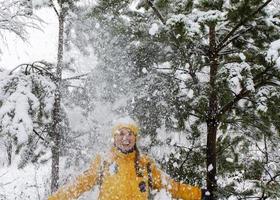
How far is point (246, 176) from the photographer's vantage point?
18.8 ft

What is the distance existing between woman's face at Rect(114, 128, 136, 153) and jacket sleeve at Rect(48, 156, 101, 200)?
0.90 ft

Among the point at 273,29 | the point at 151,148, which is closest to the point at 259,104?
the point at 273,29

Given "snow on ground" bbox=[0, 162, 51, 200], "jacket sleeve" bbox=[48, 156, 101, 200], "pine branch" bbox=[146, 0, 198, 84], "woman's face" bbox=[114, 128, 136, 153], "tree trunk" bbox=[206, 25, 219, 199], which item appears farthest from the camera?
"snow on ground" bbox=[0, 162, 51, 200]

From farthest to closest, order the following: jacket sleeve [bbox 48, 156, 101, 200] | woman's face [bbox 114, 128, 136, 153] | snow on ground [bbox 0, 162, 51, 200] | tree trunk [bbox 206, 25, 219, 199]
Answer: snow on ground [bbox 0, 162, 51, 200] < tree trunk [bbox 206, 25, 219, 199] < woman's face [bbox 114, 128, 136, 153] < jacket sleeve [bbox 48, 156, 101, 200]

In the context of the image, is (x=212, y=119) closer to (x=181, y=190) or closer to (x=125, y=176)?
(x=181, y=190)

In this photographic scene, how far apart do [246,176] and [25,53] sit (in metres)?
4.54

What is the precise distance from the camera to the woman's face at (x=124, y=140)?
4770 millimetres

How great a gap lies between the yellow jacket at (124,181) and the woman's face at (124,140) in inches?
3.1

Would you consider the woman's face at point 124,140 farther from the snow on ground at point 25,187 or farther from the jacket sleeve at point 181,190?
the snow on ground at point 25,187

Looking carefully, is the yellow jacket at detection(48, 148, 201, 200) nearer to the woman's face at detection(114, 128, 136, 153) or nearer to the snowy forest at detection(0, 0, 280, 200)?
the woman's face at detection(114, 128, 136, 153)

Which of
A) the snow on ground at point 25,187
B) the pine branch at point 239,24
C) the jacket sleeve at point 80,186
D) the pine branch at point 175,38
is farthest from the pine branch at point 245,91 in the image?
the snow on ground at point 25,187

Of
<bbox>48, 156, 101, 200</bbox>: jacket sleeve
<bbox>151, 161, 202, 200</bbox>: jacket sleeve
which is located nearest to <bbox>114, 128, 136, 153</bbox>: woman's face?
<bbox>48, 156, 101, 200</bbox>: jacket sleeve

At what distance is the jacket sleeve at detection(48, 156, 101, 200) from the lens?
4.49 m

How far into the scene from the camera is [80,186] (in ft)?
→ 15.3
